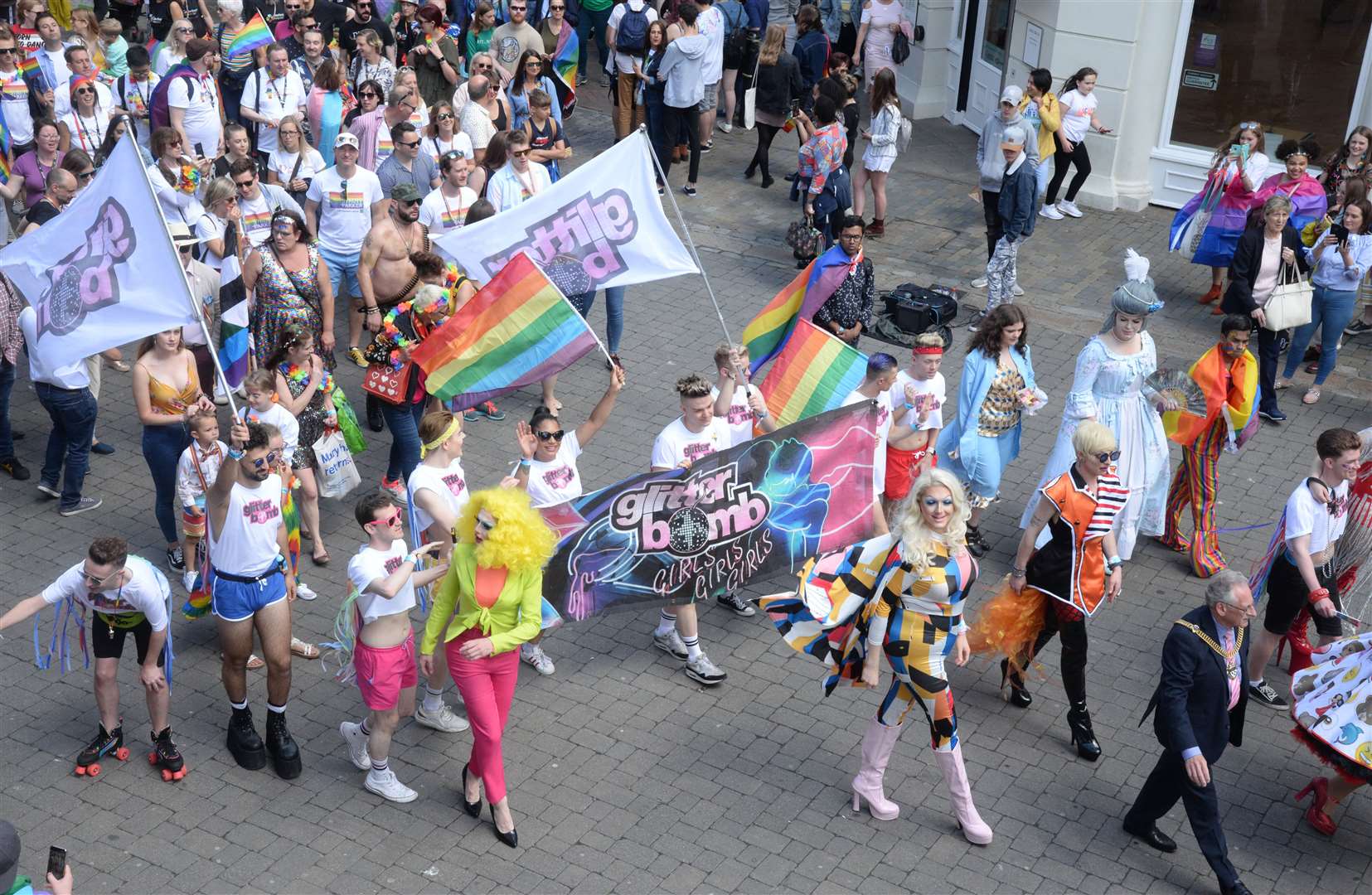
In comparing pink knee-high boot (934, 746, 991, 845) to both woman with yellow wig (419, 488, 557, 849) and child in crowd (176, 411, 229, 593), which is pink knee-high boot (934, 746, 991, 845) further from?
child in crowd (176, 411, 229, 593)

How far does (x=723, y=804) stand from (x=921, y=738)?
121 centimetres

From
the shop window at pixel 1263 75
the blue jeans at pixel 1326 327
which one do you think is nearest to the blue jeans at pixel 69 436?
the blue jeans at pixel 1326 327

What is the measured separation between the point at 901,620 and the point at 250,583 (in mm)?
3157

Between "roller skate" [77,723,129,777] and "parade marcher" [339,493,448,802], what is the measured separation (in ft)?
4.29

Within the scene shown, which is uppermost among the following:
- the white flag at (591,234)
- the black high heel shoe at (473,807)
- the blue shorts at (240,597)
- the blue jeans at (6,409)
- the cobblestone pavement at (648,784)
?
the white flag at (591,234)

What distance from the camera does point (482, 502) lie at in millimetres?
6574

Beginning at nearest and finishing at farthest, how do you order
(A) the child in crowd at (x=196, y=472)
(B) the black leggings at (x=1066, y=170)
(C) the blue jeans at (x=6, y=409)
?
(A) the child in crowd at (x=196, y=472)
(C) the blue jeans at (x=6, y=409)
(B) the black leggings at (x=1066, y=170)

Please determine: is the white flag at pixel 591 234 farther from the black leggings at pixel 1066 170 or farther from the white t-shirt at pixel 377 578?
the black leggings at pixel 1066 170

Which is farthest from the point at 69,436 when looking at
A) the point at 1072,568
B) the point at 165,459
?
the point at 1072,568

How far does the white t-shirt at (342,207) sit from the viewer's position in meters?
11.3

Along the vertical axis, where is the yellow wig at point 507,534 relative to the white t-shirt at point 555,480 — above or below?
above

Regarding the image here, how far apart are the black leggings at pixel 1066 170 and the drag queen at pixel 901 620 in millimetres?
9366

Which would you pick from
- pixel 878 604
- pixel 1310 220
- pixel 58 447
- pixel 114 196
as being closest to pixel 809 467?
pixel 878 604

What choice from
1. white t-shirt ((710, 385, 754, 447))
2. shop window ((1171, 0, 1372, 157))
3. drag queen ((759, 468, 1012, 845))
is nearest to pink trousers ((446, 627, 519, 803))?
drag queen ((759, 468, 1012, 845))
